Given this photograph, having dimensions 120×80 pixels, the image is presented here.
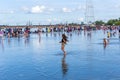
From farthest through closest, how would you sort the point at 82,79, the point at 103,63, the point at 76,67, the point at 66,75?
the point at 103,63 < the point at 76,67 < the point at 66,75 < the point at 82,79

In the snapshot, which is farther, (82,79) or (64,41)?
(64,41)

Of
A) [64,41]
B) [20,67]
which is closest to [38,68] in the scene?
[20,67]

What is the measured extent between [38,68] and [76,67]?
2.04 m

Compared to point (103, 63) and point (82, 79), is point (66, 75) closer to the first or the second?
point (82, 79)

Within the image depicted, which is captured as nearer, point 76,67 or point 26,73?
point 26,73

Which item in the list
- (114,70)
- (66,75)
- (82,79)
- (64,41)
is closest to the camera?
(82,79)

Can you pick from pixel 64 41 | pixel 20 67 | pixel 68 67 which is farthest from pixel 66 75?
pixel 64 41

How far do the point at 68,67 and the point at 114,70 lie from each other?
2642 millimetres

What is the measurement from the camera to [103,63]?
63.0ft

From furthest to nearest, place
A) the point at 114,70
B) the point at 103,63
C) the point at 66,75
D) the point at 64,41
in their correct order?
the point at 64,41, the point at 103,63, the point at 114,70, the point at 66,75

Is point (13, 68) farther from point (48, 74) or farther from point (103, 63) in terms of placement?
point (103, 63)

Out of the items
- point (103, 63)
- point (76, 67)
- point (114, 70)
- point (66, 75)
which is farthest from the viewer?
point (103, 63)

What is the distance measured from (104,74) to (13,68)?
5322 mm

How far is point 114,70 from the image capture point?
54.3 ft
